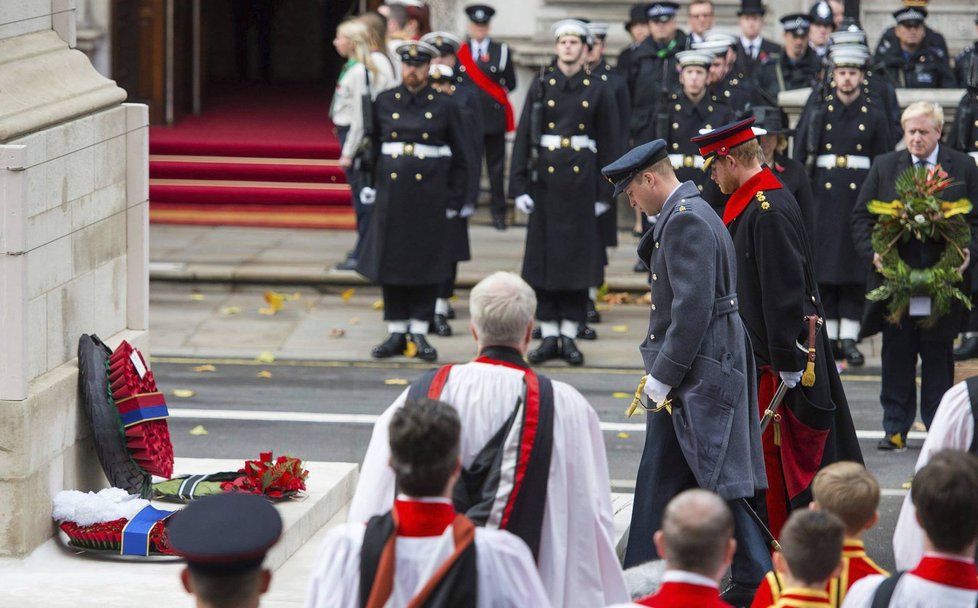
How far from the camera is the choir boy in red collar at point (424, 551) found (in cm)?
427

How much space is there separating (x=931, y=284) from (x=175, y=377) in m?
4.98

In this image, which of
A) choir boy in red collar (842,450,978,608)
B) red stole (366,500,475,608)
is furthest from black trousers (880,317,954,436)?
red stole (366,500,475,608)

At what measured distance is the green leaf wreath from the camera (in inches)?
371

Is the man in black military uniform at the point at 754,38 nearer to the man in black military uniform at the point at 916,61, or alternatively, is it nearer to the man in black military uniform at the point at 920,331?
the man in black military uniform at the point at 916,61

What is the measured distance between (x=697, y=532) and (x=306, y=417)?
21.2 feet

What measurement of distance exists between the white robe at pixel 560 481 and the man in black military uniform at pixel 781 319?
206cm

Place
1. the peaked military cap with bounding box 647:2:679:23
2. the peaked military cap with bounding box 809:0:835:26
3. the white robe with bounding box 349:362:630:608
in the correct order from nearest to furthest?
the white robe with bounding box 349:362:630:608 → the peaked military cap with bounding box 647:2:679:23 → the peaked military cap with bounding box 809:0:835:26

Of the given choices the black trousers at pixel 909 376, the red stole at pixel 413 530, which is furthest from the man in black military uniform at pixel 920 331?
the red stole at pixel 413 530

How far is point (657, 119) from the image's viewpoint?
13398 mm

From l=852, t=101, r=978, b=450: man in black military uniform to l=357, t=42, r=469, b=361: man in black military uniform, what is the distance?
10.9ft

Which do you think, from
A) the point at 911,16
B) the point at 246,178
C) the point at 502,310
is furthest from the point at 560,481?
the point at 246,178

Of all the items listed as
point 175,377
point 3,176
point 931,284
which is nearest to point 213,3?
point 175,377

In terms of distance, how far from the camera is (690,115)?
13.0 meters

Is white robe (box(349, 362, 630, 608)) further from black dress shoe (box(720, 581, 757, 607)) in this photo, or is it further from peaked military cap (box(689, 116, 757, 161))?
peaked military cap (box(689, 116, 757, 161))
